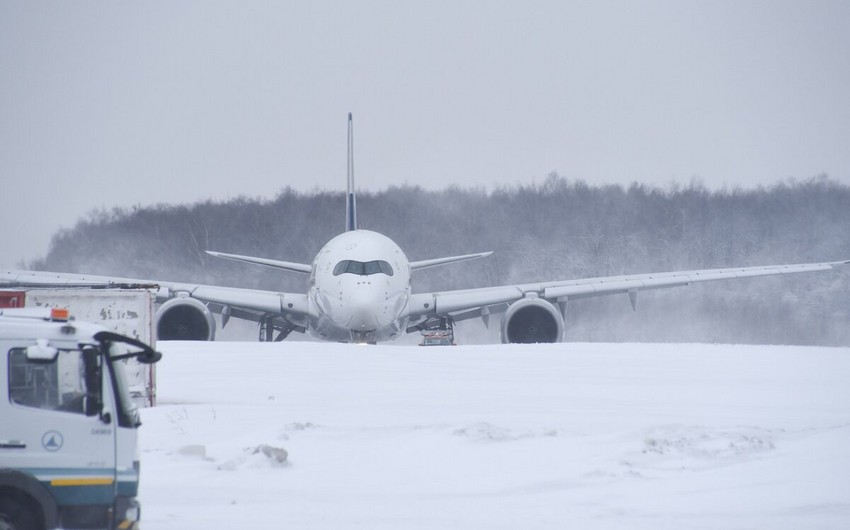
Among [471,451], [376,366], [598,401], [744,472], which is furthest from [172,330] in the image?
[744,472]

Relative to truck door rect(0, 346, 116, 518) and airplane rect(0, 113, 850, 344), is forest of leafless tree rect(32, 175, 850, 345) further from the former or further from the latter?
truck door rect(0, 346, 116, 518)

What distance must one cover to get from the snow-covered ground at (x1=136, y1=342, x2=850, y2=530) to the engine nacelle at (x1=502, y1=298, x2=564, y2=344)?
34.2 feet

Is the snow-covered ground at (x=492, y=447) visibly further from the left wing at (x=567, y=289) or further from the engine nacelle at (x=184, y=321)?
the left wing at (x=567, y=289)

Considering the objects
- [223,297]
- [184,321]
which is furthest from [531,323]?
[184,321]

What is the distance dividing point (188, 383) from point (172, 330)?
12169 mm

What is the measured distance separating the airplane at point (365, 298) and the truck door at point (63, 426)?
19413mm

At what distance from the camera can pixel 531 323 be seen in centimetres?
2925

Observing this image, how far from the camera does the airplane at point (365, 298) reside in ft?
92.8

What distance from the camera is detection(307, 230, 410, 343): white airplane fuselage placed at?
92.8ft

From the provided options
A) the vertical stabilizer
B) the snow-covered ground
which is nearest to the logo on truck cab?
the snow-covered ground

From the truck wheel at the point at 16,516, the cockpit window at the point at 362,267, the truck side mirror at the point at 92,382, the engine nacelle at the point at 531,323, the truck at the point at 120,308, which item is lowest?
the truck wheel at the point at 16,516

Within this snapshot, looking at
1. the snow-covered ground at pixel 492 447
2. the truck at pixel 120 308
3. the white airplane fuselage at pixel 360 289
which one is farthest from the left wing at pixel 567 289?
the truck at pixel 120 308

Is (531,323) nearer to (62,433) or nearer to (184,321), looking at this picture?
(184,321)

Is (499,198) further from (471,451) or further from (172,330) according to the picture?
(471,451)
